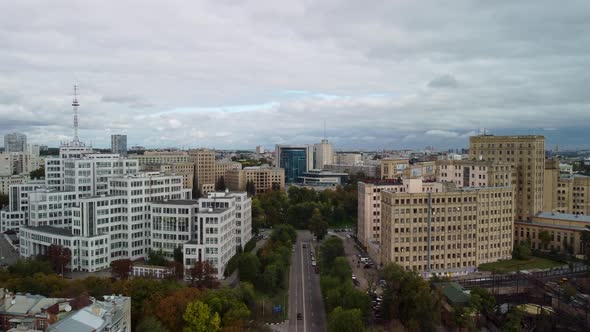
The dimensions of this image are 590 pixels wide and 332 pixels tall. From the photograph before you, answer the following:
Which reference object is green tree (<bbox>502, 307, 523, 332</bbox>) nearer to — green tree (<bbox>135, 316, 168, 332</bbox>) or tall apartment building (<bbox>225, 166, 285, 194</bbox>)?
green tree (<bbox>135, 316, 168, 332</bbox>)

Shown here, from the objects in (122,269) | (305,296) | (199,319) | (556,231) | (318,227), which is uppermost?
(556,231)

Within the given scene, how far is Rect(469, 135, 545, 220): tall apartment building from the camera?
102812 millimetres

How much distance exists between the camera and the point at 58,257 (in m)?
73.8

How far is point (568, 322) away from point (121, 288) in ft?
177

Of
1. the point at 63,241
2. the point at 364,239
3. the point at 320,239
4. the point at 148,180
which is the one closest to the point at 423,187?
the point at 364,239

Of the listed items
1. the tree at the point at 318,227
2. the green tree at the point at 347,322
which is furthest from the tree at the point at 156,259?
the tree at the point at 318,227

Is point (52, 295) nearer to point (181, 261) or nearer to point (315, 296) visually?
point (181, 261)

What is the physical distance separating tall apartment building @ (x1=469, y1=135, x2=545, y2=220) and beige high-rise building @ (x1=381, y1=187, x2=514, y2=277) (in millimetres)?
24154

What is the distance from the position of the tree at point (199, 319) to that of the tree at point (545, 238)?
237 feet

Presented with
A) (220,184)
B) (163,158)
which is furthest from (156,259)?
(163,158)

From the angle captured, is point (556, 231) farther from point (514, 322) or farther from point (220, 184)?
point (220, 184)

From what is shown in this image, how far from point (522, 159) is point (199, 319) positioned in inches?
3208

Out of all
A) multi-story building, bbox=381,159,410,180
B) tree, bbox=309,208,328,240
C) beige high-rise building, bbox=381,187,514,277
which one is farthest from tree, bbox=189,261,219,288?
multi-story building, bbox=381,159,410,180

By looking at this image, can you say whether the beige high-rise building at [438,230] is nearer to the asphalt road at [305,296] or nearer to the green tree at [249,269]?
the asphalt road at [305,296]
